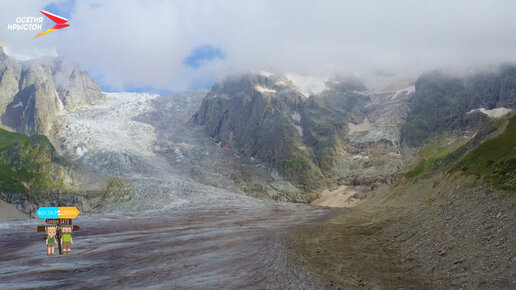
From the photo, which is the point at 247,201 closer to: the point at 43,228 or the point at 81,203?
the point at 81,203

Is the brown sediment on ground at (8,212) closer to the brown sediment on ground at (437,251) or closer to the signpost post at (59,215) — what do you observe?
the signpost post at (59,215)

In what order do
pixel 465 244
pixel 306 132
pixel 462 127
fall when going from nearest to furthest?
1. pixel 465 244
2. pixel 462 127
3. pixel 306 132

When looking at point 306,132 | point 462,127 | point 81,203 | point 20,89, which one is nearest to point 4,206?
point 81,203

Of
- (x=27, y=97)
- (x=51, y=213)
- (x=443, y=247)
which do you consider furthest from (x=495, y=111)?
(x=27, y=97)

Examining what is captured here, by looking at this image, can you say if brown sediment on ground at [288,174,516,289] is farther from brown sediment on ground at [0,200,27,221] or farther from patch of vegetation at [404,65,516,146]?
patch of vegetation at [404,65,516,146]

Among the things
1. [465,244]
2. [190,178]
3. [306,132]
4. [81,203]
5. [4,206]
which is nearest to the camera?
[465,244]
